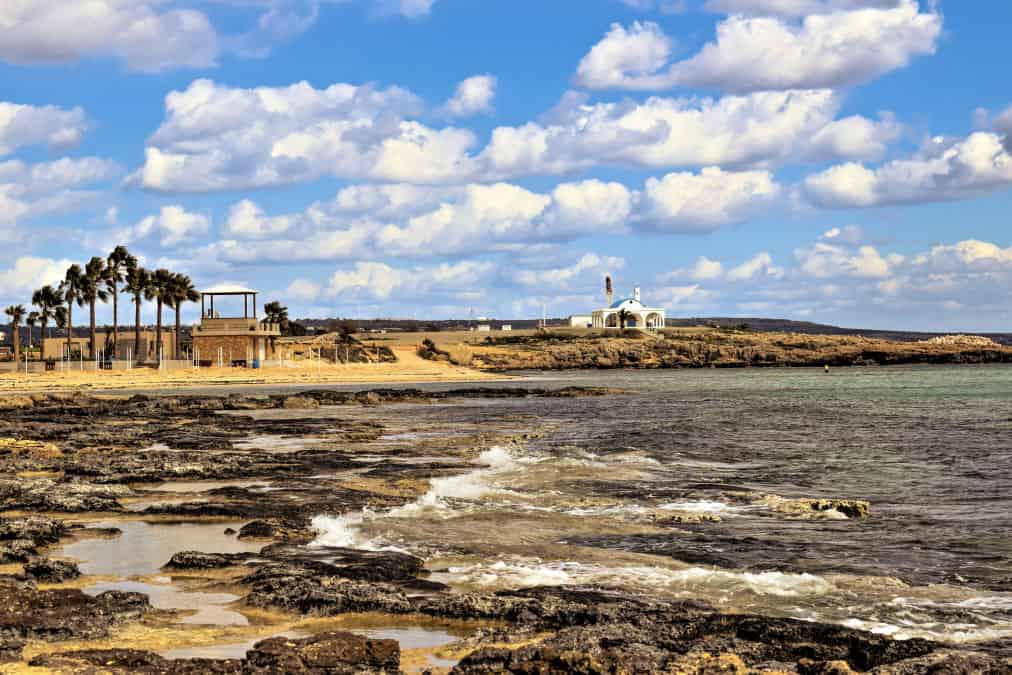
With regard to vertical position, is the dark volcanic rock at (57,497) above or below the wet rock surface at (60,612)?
below

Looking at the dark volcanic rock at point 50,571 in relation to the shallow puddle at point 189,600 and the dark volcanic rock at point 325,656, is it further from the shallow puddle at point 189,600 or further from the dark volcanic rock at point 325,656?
the dark volcanic rock at point 325,656

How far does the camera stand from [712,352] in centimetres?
15912

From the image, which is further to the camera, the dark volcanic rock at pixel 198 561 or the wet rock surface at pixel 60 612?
the dark volcanic rock at pixel 198 561

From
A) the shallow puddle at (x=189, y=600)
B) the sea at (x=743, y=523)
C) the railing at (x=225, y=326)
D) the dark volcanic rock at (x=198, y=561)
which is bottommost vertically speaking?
the sea at (x=743, y=523)

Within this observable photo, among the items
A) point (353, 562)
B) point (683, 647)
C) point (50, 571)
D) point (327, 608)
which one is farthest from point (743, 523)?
point (50, 571)

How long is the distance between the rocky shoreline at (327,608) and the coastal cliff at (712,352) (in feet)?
410

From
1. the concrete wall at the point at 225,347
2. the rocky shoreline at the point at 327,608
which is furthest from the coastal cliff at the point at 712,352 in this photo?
the rocky shoreline at the point at 327,608

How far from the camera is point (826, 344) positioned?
6358 inches

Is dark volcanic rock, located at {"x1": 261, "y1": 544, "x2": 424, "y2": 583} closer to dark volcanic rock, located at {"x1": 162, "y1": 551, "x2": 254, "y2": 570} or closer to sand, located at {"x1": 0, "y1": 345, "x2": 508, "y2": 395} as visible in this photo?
dark volcanic rock, located at {"x1": 162, "y1": 551, "x2": 254, "y2": 570}

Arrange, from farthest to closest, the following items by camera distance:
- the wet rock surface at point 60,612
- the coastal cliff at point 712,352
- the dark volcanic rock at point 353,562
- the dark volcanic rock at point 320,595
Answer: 1. the coastal cliff at point 712,352
2. the dark volcanic rock at point 353,562
3. the dark volcanic rock at point 320,595
4. the wet rock surface at point 60,612

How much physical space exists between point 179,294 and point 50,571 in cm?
9785

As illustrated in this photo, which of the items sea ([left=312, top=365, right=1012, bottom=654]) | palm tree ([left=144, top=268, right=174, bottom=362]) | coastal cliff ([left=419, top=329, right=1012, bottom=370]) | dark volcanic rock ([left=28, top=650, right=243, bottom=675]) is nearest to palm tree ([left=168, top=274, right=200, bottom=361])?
palm tree ([left=144, top=268, right=174, bottom=362])

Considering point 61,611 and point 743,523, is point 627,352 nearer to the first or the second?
point 743,523

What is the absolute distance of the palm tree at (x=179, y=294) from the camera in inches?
4166
